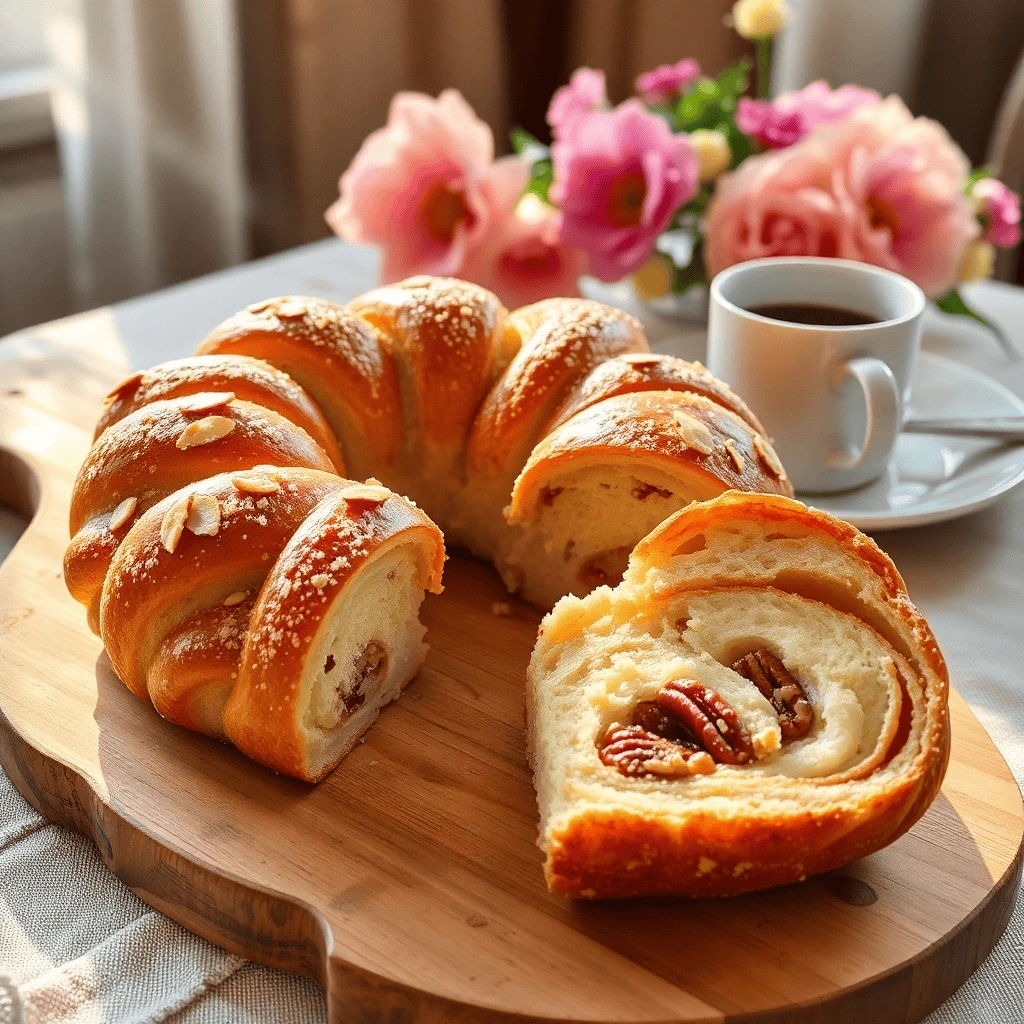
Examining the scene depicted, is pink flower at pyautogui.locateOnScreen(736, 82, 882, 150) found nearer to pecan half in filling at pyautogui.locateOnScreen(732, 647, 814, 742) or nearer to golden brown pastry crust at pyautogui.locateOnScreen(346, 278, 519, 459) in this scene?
golden brown pastry crust at pyautogui.locateOnScreen(346, 278, 519, 459)

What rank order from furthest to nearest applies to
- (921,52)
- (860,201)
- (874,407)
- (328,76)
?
1. (921,52)
2. (328,76)
3. (860,201)
4. (874,407)

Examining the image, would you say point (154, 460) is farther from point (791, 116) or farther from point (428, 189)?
point (791, 116)

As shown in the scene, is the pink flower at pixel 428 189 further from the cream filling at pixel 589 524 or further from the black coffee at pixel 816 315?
the cream filling at pixel 589 524

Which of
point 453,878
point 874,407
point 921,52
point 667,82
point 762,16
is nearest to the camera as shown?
point 453,878

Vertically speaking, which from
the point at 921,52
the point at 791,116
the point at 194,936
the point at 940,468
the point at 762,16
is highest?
the point at 762,16

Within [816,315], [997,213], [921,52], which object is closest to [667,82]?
[997,213]

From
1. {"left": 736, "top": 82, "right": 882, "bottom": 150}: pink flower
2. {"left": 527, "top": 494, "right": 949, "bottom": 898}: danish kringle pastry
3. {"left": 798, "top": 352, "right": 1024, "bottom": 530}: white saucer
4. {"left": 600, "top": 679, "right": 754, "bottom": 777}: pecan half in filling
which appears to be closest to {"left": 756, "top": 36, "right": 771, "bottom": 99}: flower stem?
{"left": 736, "top": 82, "right": 882, "bottom": 150}: pink flower

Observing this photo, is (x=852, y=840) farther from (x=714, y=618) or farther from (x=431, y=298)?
(x=431, y=298)
